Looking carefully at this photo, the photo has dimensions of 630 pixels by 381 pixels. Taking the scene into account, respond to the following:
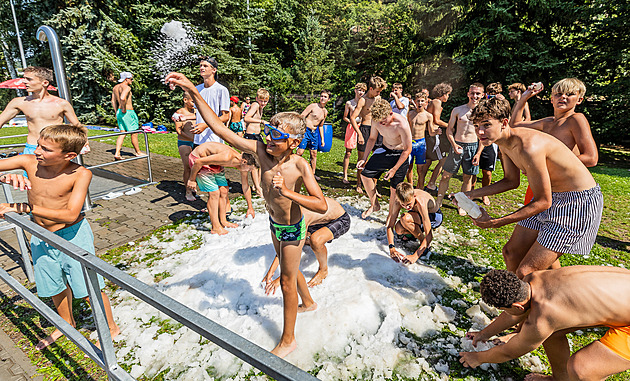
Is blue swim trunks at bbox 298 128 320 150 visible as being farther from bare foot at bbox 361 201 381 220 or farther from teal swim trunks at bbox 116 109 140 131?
teal swim trunks at bbox 116 109 140 131

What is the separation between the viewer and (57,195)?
270 centimetres

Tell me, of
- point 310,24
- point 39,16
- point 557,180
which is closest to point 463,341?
point 557,180

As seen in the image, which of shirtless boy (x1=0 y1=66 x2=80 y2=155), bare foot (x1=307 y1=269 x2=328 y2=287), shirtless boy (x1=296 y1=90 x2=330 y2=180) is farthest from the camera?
shirtless boy (x1=296 y1=90 x2=330 y2=180)

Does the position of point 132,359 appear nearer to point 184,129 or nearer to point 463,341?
point 463,341

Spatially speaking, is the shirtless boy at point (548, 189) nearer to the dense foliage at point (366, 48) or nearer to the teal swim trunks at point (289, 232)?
the teal swim trunks at point (289, 232)

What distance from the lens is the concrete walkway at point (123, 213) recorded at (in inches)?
110

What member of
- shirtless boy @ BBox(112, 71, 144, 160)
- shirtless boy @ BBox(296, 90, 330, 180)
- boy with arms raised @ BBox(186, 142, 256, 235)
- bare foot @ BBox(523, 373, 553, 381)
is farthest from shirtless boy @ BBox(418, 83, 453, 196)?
shirtless boy @ BBox(112, 71, 144, 160)

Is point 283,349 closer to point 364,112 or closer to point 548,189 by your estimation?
point 548,189

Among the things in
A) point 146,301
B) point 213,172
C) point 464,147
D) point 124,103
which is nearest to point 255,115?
point 213,172

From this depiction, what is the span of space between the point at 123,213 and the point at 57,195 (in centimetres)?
329

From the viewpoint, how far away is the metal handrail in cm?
103

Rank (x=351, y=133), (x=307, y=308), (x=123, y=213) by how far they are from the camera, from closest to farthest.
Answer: (x=307, y=308)
(x=123, y=213)
(x=351, y=133)

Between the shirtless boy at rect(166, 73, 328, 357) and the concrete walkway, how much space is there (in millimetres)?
2006

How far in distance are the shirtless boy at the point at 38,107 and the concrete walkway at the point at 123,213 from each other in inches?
55.4
